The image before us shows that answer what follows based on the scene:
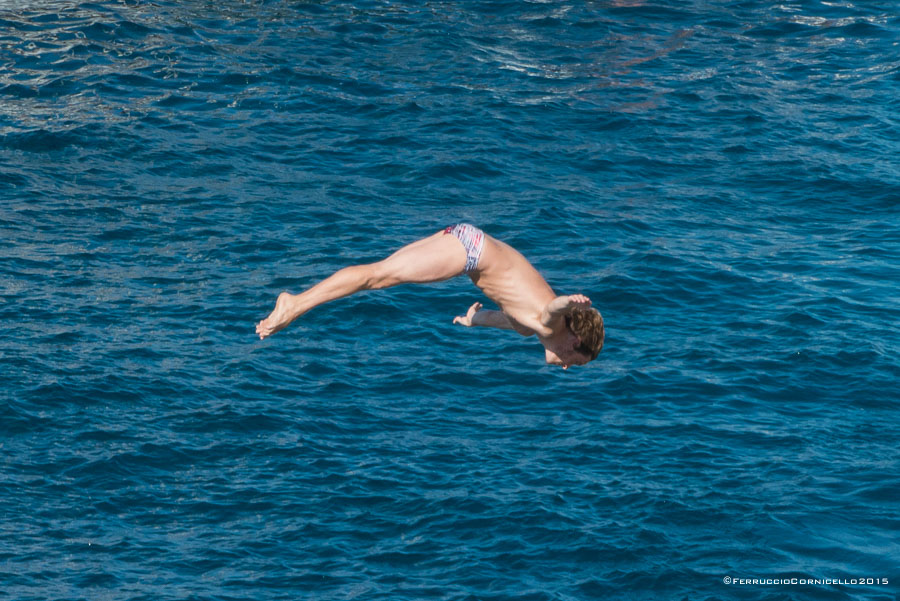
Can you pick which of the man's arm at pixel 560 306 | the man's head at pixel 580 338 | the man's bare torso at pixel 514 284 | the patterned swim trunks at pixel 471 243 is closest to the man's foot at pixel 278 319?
the patterned swim trunks at pixel 471 243

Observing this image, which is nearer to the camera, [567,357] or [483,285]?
[483,285]

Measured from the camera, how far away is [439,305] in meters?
28.0

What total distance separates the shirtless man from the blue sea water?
253 inches

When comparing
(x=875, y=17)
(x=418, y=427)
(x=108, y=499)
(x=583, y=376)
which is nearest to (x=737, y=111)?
(x=875, y=17)

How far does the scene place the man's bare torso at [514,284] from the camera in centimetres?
1471

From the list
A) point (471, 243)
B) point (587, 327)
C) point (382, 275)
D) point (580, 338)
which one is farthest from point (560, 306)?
point (382, 275)

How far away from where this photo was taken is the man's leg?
13.9m

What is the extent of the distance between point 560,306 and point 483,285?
1408 mm

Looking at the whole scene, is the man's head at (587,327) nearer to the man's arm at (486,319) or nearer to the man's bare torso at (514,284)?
the man's bare torso at (514,284)

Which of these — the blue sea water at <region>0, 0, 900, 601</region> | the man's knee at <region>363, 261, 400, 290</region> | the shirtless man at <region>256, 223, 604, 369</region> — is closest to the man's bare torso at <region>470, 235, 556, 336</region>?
the shirtless man at <region>256, 223, 604, 369</region>

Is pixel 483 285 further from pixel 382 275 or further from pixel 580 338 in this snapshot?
pixel 382 275

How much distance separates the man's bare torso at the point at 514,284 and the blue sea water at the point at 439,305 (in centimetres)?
656

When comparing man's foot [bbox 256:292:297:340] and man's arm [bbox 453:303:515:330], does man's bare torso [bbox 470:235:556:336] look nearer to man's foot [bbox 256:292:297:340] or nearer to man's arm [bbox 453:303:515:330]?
man's arm [bbox 453:303:515:330]

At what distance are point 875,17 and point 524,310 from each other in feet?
109
